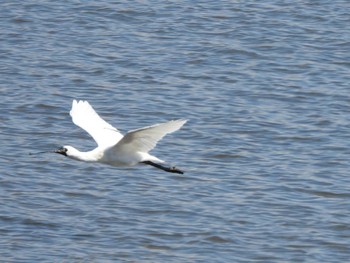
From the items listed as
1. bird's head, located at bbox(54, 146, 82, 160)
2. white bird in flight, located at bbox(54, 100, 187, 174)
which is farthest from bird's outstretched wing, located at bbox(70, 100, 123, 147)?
bird's head, located at bbox(54, 146, 82, 160)

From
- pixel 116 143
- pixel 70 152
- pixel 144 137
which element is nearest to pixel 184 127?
pixel 70 152

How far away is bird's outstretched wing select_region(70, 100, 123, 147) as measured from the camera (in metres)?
13.8

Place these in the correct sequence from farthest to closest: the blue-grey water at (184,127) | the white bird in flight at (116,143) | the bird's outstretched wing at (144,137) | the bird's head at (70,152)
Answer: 1. the blue-grey water at (184,127)
2. the bird's head at (70,152)
3. the white bird in flight at (116,143)
4. the bird's outstretched wing at (144,137)

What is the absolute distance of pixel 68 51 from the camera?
2030 centimetres

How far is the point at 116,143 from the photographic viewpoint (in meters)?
12.9

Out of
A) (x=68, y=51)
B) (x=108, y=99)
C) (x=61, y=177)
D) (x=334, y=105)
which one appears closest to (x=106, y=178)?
(x=61, y=177)

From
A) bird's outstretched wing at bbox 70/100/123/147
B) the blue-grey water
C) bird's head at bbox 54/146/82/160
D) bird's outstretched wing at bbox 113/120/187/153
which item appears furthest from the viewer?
bird's outstretched wing at bbox 70/100/123/147

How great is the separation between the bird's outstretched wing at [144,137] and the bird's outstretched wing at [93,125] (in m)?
0.71

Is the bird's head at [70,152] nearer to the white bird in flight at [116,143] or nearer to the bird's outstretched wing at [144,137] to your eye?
the white bird in flight at [116,143]

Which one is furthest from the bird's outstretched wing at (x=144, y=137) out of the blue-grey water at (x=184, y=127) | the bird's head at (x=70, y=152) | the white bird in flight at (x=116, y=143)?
the blue-grey water at (x=184, y=127)

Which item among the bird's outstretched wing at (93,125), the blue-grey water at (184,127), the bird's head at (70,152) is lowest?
the blue-grey water at (184,127)

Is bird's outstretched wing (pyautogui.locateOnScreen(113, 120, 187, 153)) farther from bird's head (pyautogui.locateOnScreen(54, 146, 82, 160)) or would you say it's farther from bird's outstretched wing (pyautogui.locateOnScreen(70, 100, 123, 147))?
bird's outstretched wing (pyautogui.locateOnScreen(70, 100, 123, 147))

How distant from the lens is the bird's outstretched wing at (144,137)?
1197cm

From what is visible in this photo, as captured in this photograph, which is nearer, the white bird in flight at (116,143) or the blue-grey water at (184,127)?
the white bird in flight at (116,143)
